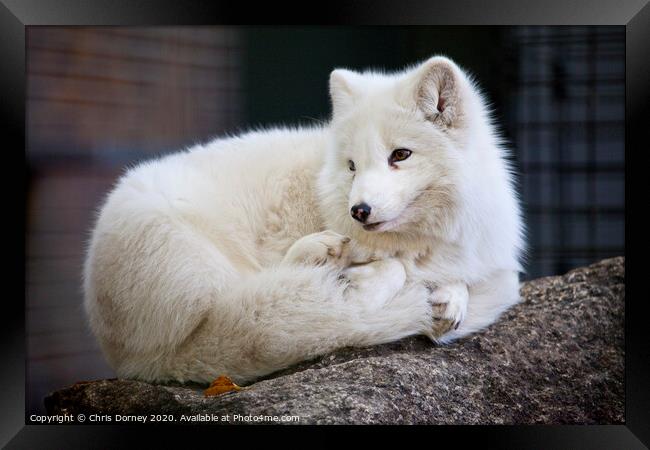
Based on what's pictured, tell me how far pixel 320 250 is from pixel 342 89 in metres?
0.52

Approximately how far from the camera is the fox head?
7.61 feet

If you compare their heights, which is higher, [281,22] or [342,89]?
[281,22]

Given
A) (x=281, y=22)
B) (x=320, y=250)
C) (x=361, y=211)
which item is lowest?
(x=320, y=250)

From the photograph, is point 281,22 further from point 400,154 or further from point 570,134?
point 570,134

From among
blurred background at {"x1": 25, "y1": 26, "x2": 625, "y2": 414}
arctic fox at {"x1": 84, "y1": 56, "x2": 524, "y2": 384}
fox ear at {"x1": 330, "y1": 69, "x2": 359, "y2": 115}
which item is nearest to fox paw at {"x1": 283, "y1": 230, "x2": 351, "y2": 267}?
arctic fox at {"x1": 84, "y1": 56, "x2": 524, "y2": 384}

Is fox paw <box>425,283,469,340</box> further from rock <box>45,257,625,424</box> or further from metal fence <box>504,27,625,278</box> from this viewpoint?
metal fence <box>504,27,625,278</box>

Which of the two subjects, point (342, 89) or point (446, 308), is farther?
point (342, 89)

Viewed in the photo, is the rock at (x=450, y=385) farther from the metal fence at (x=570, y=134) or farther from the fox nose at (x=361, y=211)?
the fox nose at (x=361, y=211)

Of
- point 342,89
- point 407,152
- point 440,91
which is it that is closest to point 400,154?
point 407,152

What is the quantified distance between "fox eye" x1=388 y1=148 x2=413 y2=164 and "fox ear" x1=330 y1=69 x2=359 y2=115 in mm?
257

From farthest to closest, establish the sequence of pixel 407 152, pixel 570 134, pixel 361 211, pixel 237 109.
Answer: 1. pixel 237 109
2. pixel 570 134
3. pixel 407 152
4. pixel 361 211

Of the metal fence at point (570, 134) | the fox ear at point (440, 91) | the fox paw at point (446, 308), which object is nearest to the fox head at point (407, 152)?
the fox ear at point (440, 91)

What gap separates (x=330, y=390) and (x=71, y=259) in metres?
1.06

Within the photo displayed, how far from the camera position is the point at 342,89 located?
8.37 ft
